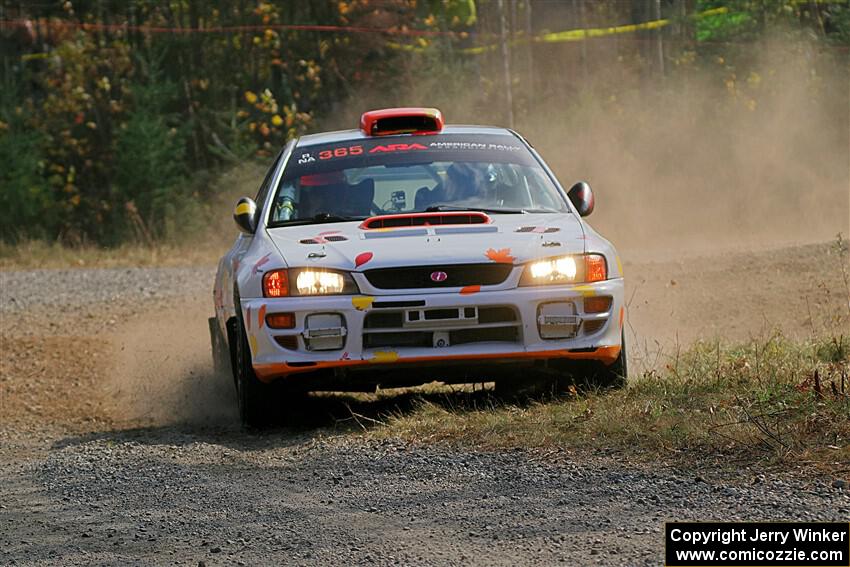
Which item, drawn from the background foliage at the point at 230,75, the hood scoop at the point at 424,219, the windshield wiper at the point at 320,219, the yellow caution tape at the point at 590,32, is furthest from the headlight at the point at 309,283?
the yellow caution tape at the point at 590,32

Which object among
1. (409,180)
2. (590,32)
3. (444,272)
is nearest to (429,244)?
(444,272)

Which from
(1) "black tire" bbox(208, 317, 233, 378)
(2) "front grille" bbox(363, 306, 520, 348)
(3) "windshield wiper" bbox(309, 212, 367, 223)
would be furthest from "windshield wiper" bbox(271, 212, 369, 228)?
(1) "black tire" bbox(208, 317, 233, 378)

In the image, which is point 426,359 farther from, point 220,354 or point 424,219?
point 220,354

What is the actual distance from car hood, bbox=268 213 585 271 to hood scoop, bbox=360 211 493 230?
0.07m

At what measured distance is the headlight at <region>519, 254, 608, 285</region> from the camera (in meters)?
7.65

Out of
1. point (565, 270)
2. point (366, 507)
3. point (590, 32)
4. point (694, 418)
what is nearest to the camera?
point (366, 507)

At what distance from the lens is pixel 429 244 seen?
7.80m

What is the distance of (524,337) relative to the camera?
301 inches

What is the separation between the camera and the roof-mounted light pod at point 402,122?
9.55m

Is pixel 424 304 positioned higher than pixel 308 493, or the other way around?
pixel 424 304

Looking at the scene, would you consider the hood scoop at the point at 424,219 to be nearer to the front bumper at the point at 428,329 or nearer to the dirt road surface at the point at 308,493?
the front bumper at the point at 428,329

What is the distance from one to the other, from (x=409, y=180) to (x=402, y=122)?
2.82 feet

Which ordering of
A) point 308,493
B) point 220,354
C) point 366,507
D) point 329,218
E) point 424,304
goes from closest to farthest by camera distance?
point 366,507
point 308,493
point 424,304
point 329,218
point 220,354

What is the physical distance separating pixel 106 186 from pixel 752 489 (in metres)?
26.3
